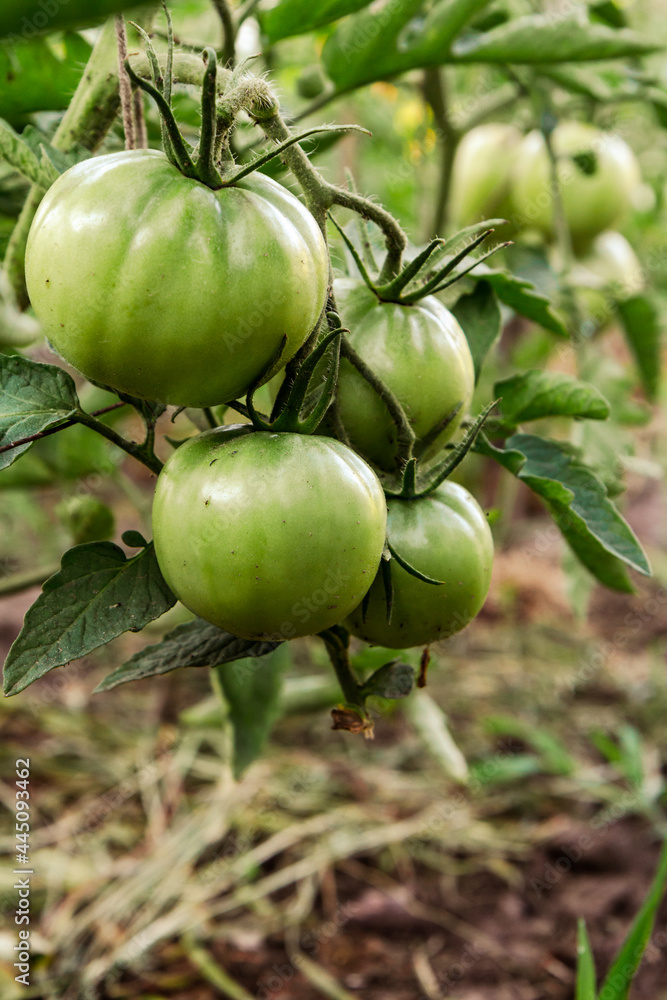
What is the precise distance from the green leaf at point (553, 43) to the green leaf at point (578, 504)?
45cm

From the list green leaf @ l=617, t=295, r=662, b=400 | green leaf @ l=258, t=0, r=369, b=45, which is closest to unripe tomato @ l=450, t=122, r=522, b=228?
green leaf @ l=617, t=295, r=662, b=400

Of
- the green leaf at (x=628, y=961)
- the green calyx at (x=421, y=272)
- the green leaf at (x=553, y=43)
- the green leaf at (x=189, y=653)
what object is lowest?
the green leaf at (x=628, y=961)

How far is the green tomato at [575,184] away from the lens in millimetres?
1227

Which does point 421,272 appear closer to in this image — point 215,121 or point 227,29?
point 215,121

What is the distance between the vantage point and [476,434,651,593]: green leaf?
20.6 inches

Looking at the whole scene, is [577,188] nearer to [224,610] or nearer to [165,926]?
[224,610]

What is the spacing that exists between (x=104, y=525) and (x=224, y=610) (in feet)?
1.45

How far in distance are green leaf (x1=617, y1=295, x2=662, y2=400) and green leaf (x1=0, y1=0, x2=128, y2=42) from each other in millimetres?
972

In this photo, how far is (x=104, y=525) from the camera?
0.82 m

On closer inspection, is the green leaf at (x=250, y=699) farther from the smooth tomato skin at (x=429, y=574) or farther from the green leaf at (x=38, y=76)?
the green leaf at (x=38, y=76)

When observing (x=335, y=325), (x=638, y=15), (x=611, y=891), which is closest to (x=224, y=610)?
(x=335, y=325)

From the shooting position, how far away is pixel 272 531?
40cm

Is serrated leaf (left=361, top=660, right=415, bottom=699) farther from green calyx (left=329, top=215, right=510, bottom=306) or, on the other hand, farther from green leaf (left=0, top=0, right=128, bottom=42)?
green leaf (left=0, top=0, right=128, bottom=42)
